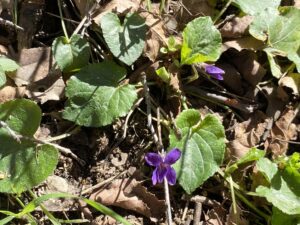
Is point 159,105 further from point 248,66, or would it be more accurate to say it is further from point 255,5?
point 255,5

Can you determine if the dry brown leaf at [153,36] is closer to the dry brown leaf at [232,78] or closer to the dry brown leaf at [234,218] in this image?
the dry brown leaf at [232,78]

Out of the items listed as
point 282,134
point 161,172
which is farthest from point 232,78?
point 161,172

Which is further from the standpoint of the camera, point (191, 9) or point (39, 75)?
point (191, 9)

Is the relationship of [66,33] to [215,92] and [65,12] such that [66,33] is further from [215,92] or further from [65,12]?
[215,92]

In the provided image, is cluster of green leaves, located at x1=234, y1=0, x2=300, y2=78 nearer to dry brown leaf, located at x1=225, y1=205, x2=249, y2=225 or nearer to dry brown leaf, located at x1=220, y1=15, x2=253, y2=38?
dry brown leaf, located at x1=220, y1=15, x2=253, y2=38

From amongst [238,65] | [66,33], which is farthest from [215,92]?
[66,33]

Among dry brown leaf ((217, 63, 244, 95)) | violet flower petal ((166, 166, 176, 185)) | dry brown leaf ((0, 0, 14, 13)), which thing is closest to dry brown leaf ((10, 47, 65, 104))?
dry brown leaf ((0, 0, 14, 13))
